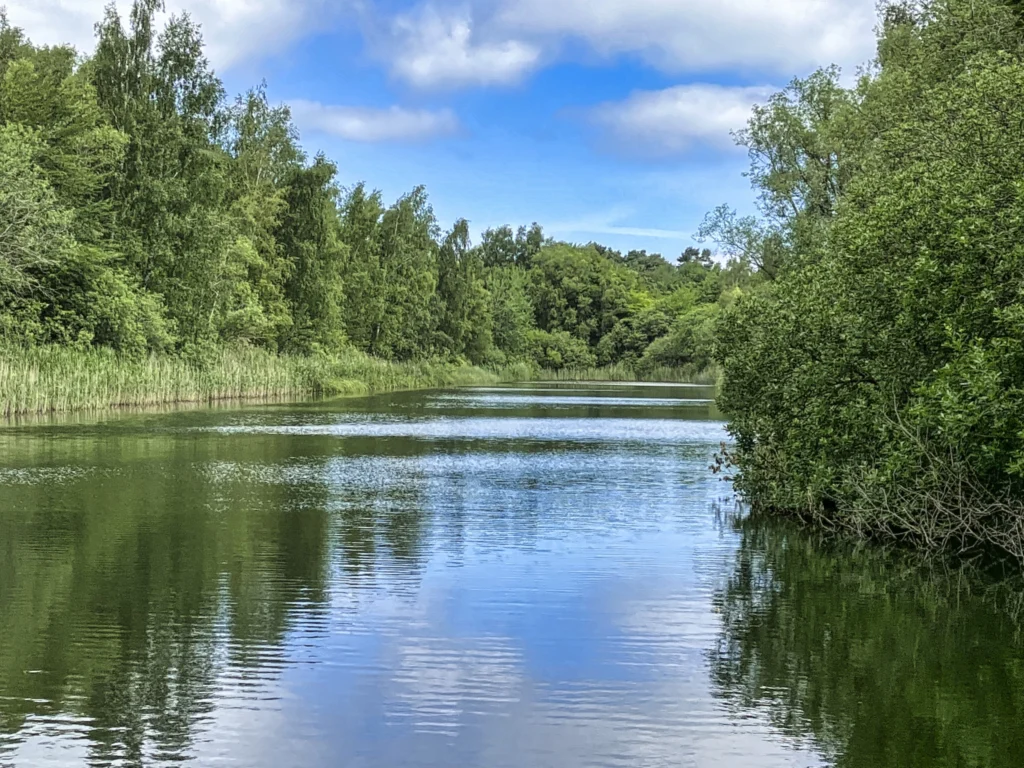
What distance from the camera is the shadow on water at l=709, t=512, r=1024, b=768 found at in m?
6.74

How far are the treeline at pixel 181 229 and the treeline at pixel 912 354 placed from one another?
24.6m

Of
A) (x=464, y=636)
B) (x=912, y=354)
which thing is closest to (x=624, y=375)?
(x=912, y=354)

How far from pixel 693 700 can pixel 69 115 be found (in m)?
38.0

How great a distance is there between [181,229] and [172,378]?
23.6ft

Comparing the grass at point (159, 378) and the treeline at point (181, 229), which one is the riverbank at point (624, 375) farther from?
the grass at point (159, 378)

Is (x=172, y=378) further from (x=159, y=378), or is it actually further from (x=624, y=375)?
(x=624, y=375)

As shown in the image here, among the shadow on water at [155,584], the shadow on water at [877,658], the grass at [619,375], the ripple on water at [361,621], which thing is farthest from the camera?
the grass at [619,375]

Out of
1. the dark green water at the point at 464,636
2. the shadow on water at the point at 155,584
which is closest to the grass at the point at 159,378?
the shadow on water at the point at 155,584

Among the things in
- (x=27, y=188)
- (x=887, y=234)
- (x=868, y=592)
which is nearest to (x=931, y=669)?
(x=868, y=592)

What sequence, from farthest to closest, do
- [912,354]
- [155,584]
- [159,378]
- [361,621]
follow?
1. [159,378]
2. [912,354]
3. [155,584]
4. [361,621]

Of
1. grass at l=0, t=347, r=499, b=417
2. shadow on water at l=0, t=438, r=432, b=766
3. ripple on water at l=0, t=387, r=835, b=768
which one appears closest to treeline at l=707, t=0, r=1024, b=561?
ripple on water at l=0, t=387, r=835, b=768

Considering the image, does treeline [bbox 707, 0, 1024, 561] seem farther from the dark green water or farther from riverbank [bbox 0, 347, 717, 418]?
riverbank [bbox 0, 347, 717, 418]

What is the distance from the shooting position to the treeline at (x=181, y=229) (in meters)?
37.6

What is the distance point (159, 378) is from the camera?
4044 centimetres
